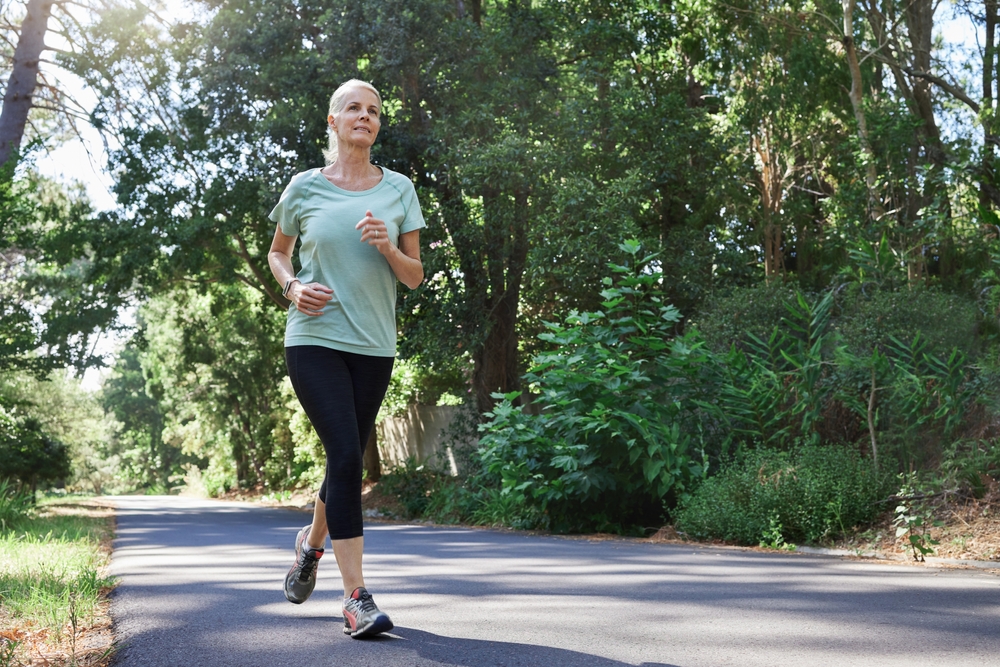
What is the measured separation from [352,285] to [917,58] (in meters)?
15.4

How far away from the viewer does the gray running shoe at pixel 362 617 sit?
11.7ft

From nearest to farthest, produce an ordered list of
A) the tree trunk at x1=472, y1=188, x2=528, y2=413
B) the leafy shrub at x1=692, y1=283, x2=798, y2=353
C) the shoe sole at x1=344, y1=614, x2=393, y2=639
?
the shoe sole at x1=344, y1=614, x2=393, y2=639
the leafy shrub at x1=692, y1=283, x2=798, y2=353
the tree trunk at x1=472, y1=188, x2=528, y2=413

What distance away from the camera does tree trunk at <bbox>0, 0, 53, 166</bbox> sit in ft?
62.2

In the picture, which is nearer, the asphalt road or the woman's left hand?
the asphalt road

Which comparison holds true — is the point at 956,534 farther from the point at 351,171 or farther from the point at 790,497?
the point at 351,171

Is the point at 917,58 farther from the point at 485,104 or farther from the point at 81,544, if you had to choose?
the point at 81,544

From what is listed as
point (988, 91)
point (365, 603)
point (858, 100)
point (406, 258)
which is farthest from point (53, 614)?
point (988, 91)

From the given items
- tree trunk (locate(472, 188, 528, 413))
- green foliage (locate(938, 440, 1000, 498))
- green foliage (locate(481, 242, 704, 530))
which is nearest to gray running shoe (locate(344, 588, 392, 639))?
green foliage (locate(938, 440, 1000, 498))

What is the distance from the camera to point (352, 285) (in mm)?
3863

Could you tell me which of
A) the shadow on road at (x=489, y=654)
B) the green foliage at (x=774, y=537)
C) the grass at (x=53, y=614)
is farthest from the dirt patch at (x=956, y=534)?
the grass at (x=53, y=614)

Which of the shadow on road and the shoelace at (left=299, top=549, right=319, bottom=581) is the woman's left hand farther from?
the shadow on road

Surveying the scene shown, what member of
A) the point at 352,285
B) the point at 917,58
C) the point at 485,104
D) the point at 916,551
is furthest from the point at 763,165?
the point at 352,285

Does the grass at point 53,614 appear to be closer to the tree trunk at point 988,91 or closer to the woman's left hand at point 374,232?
the woman's left hand at point 374,232

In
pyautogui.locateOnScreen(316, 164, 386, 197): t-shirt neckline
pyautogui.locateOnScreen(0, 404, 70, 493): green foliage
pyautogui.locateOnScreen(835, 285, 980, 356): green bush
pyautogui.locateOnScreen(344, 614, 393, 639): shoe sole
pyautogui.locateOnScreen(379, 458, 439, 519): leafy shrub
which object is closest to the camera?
pyautogui.locateOnScreen(344, 614, 393, 639): shoe sole
